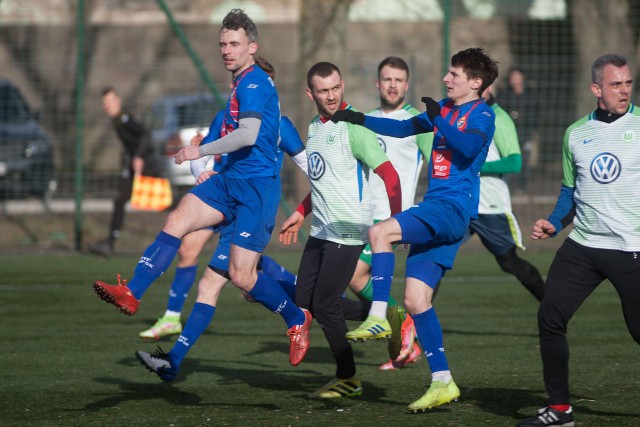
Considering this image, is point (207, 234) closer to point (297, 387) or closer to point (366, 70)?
point (297, 387)

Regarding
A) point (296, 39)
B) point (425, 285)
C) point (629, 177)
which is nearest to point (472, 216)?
point (425, 285)

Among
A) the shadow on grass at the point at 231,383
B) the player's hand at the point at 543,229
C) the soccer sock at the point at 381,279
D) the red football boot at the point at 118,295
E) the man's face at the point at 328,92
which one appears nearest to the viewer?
the player's hand at the point at 543,229

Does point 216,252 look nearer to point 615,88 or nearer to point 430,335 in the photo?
point 430,335

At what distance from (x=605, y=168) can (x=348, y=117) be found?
1.64m

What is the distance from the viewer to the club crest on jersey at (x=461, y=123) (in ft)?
21.7

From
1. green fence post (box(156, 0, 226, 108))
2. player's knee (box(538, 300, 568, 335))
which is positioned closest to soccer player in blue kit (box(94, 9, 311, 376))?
player's knee (box(538, 300, 568, 335))

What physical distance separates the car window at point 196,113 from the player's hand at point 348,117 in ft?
33.0

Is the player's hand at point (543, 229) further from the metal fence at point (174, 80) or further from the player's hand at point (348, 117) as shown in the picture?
the metal fence at point (174, 80)

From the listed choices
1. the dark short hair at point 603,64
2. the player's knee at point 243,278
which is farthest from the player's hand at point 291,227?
the dark short hair at point 603,64

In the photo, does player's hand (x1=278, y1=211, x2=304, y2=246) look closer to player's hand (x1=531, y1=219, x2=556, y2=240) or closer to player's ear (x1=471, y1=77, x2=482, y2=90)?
player's ear (x1=471, y1=77, x2=482, y2=90)

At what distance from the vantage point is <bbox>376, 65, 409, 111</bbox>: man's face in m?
8.42

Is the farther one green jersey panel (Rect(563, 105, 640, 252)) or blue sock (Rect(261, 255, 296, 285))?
blue sock (Rect(261, 255, 296, 285))

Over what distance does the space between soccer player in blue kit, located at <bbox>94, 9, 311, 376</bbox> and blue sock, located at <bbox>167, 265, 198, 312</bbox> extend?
8.09ft

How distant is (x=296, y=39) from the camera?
20.1m
